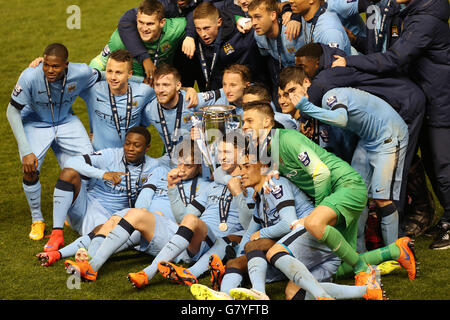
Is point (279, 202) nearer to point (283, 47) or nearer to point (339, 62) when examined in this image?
point (339, 62)

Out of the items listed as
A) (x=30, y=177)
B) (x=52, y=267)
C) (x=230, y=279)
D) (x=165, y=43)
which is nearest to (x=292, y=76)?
(x=230, y=279)

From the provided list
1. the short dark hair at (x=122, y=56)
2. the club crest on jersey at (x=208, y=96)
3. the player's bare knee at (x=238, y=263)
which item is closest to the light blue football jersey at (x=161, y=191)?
the club crest on jersey at (x=208, y=96)

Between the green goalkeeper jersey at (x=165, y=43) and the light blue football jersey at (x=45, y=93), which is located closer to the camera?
the light blue football jersey at (x=45, y=93)

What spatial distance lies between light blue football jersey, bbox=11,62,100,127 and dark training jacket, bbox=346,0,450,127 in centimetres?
266

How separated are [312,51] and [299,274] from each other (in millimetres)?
2048

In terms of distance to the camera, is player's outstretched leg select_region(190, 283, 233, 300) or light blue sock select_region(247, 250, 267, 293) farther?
light blue sock select_region(247, 250, 267, 293)

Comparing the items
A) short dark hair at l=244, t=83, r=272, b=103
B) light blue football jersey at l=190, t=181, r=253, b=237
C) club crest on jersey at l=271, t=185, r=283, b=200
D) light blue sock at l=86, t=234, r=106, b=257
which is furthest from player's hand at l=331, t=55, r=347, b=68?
light blue sock at l=86, t=234, r=106, b=257

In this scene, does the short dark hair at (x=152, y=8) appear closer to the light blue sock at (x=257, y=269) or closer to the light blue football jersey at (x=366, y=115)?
the light blue football jersey at (x=366, y=115)

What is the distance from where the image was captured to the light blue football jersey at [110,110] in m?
7.24

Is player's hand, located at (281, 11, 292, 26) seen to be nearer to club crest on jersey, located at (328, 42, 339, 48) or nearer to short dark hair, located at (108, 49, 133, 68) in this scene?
club crest on jersey, located at (328, 42, 339, 48)

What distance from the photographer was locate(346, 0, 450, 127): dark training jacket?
6129 mm

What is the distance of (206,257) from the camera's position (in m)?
5.98

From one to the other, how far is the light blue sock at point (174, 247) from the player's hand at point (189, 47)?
2.36 m

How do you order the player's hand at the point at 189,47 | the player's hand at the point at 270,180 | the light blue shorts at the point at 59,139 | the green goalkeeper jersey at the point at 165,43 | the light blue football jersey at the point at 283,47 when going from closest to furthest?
the player's hand at the point at 270,180
the light blue football jersey at the point at 283,47
the light blue shorts at the point at 59,139
the player's hand at the point at 189,47
the green goalkeeper jersey at the point at 165,43
